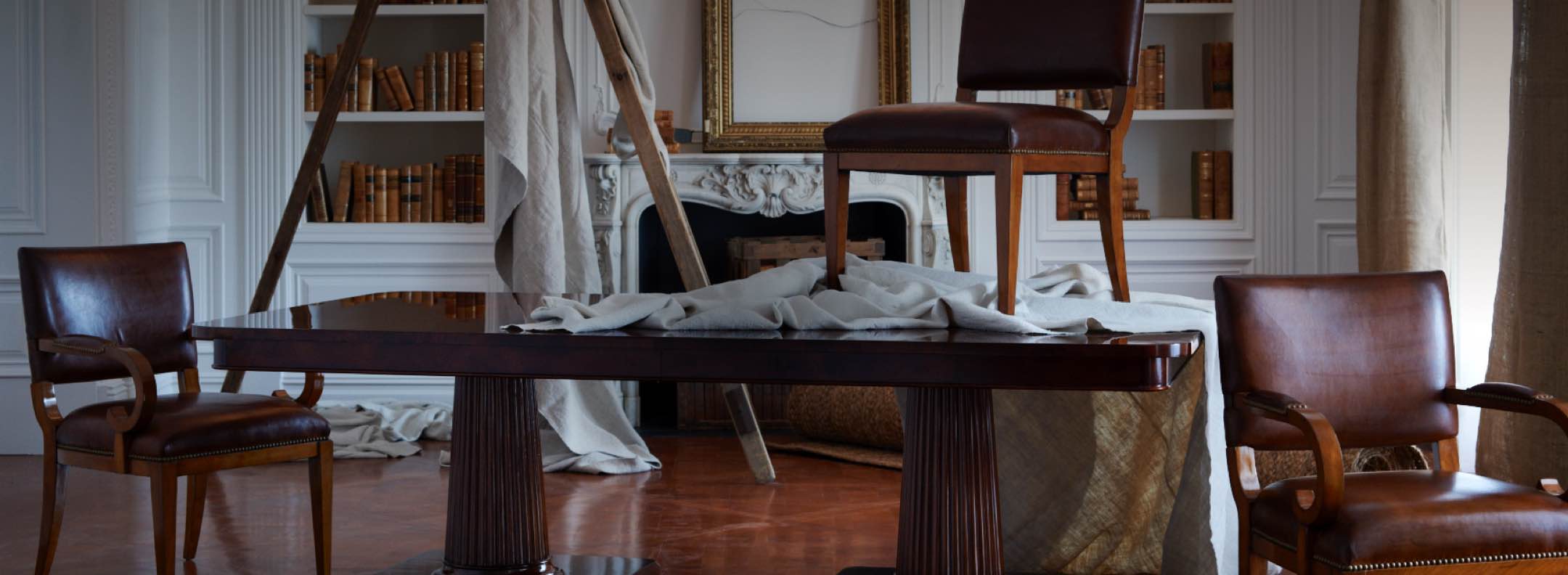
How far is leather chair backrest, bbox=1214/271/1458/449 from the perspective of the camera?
2.57 metres

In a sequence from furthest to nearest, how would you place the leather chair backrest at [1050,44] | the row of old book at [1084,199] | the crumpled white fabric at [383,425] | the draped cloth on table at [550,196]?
the row of old book at [1084,199] < the crumpled white fabric at [383,425] < the draped cloth on table at [550,196] < the leather chair backrest at [1050,44]

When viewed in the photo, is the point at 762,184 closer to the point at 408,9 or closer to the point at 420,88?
the point at 420,88

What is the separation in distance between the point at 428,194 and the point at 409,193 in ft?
0.24

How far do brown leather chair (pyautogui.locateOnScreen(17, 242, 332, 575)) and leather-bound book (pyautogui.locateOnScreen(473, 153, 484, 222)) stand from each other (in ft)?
7.06

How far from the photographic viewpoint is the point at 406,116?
5.73 metres

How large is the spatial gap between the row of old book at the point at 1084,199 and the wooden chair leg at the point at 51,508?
387 centimetres

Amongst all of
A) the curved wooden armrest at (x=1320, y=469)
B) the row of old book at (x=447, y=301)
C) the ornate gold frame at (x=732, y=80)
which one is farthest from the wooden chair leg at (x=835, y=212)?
the ornate gold frame at (x=732, y=80)

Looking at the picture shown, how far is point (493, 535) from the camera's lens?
2885 mm

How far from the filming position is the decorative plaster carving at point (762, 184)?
18.4ft

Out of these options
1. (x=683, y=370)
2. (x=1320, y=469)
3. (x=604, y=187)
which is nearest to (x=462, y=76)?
(x=604, y=187)

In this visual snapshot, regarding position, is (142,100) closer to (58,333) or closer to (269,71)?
(269,71)

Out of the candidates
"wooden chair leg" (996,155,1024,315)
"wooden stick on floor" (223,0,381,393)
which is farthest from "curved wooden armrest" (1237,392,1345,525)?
"wooden stick on floor" (223,0,381,393)

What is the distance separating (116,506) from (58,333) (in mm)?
978

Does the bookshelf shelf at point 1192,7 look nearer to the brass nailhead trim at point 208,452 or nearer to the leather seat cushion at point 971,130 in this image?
the leather seat cushion at point 971,130
